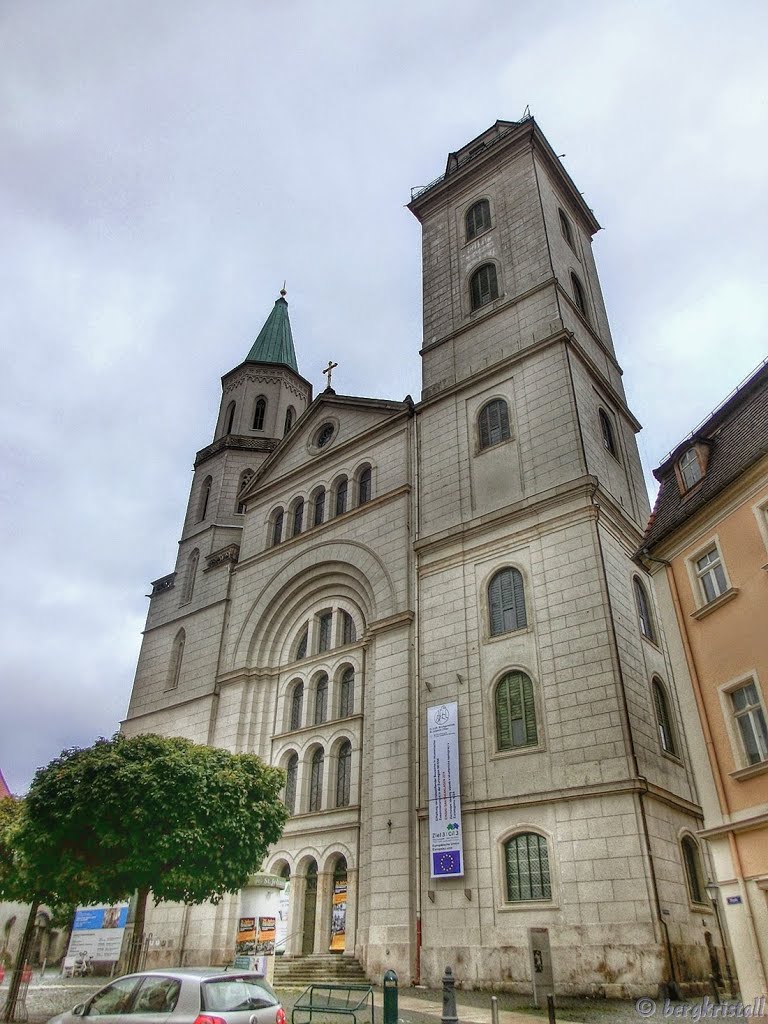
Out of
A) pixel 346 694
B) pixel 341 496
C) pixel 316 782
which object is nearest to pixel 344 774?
pixel 316 782

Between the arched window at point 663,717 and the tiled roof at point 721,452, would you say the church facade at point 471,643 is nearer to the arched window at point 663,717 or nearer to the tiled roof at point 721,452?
the arched window at point 663,717

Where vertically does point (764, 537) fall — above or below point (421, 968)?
above

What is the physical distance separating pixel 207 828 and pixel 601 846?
32.8 feet

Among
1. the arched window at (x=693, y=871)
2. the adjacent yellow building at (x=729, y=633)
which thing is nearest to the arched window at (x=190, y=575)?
the arched window at (x=693, y=871)

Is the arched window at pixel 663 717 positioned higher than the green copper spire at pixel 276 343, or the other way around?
the green copper spire at pixel 276 343

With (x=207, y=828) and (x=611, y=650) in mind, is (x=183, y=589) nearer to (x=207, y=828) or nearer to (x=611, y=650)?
(x=207, y=828)

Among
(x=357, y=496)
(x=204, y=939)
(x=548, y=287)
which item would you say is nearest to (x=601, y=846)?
(x=204, y=939)

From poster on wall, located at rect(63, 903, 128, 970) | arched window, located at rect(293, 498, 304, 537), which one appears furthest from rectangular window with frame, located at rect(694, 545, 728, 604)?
poster on wall, located at rect(63, 903, 128, 970)

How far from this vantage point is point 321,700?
93.4 feet

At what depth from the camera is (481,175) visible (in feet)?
120

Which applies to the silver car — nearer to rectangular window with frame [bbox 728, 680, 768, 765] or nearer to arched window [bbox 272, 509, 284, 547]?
rectangular window with frame [bbox 728, 680, 768, 765]

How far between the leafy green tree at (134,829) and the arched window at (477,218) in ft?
86.5

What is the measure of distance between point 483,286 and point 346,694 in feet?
59.9

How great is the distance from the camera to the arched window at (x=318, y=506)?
1289 inches
